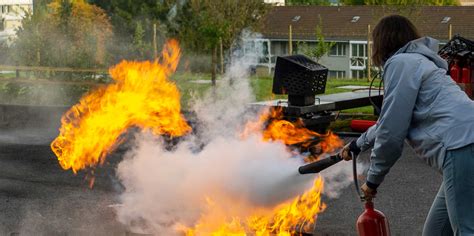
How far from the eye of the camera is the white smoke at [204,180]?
18.6 feet

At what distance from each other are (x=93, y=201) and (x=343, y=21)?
42316 millimetres

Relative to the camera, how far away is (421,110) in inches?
167

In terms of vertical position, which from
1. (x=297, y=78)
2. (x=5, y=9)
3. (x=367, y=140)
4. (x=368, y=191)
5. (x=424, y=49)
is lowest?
(x=368, y=191)

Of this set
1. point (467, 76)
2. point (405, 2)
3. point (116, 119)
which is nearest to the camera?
point (116, 119)

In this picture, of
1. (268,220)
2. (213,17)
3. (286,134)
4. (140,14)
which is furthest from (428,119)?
(140,14)

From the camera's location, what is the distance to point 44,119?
624 inches

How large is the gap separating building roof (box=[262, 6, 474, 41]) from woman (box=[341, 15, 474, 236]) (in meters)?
36.9

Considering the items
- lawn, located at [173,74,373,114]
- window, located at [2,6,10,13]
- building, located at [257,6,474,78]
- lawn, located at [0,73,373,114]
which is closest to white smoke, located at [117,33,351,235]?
lawn, located at [173,74,373,114]

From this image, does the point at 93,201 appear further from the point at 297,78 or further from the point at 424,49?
the point at 424,49

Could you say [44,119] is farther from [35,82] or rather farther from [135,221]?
[135,221]

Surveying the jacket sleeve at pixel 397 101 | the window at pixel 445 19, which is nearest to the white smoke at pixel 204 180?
the jacket sleeve at pixel 397 101

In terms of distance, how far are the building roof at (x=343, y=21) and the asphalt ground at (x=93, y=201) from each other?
31715 millimetres

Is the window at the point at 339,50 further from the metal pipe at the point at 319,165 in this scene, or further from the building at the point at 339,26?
the metal pipe at the point at 319,165

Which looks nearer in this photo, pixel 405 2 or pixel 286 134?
pixel 286 134
